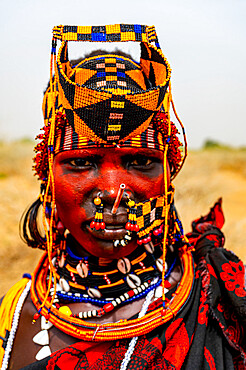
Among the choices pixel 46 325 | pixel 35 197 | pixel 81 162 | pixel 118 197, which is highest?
pixel 35 197

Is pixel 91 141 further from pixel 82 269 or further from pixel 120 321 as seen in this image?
pixel 120 321

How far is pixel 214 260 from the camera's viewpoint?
1592 mm

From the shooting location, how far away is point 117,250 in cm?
137

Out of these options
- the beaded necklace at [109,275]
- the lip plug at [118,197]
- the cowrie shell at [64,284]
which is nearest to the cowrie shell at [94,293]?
the beaded necklace at [109,275]

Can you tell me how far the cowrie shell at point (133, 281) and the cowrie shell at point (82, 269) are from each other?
0.63 feet

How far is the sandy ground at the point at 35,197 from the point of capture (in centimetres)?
589

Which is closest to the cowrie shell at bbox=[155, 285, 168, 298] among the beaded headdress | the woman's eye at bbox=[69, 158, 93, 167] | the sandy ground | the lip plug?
the beaded headdress

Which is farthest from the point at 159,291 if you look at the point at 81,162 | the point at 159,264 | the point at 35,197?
the point at 35,197

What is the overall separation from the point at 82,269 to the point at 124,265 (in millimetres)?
195

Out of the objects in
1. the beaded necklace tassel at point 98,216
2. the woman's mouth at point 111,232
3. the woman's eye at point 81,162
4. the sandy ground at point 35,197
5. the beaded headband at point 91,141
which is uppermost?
the sandy ground at point 35,197

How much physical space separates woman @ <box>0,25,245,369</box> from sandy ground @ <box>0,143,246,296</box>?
4126 millimetres

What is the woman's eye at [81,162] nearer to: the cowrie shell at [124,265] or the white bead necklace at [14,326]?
the cowrie shell at [124,265]

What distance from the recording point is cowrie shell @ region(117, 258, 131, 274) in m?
1.51

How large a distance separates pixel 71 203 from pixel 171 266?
0.61m
